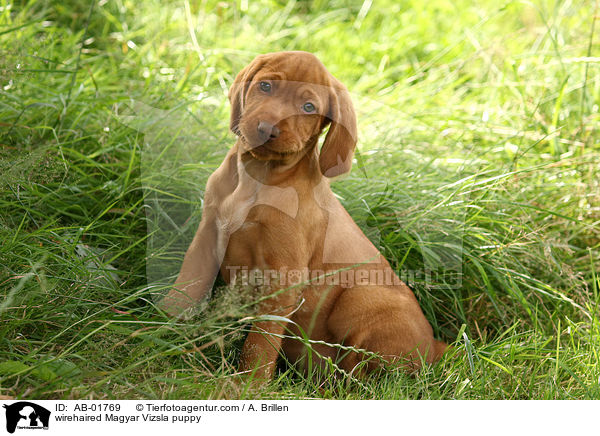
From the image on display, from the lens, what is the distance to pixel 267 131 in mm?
2195

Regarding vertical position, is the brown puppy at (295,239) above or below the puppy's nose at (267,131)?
below

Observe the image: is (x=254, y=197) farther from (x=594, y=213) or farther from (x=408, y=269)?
(x=594, y=213)

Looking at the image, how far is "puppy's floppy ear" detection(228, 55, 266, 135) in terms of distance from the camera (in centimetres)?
239

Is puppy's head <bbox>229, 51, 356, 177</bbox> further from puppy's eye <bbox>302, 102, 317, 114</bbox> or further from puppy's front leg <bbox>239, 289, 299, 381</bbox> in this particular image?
puppy's front leg <bbox>239, 289, 299, 381</bbox>

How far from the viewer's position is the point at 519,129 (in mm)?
4520

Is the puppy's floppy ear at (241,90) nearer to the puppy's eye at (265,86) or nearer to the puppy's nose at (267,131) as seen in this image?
the puppy's eye at (265,86)

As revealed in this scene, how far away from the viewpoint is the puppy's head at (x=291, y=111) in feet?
7.33
